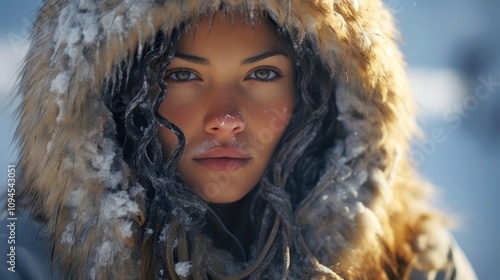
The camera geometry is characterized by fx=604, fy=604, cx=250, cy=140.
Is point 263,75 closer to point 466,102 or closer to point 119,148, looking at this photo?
point 119,148

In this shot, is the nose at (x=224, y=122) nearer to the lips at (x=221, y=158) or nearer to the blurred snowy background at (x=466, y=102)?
the lips at (x=221, y=158)

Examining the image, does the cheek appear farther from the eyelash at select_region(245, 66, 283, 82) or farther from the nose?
the eyelash at select_region(245, 66, 283, 82)

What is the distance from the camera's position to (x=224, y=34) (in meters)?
1.34

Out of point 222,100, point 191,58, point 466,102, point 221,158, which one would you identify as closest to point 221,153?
point 221,158

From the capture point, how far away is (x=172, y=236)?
4.24ft

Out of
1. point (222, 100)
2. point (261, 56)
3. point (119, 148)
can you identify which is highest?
point (261, 56)

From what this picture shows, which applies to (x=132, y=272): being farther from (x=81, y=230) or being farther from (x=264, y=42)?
(x=264, y=42)

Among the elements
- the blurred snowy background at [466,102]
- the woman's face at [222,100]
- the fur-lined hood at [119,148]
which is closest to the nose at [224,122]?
the woman's face at [222,100]

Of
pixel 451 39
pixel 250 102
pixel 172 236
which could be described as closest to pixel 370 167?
pixel 250 102

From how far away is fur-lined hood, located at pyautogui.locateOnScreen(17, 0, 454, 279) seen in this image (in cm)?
118

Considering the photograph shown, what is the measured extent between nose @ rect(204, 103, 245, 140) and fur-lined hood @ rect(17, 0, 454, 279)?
21cm

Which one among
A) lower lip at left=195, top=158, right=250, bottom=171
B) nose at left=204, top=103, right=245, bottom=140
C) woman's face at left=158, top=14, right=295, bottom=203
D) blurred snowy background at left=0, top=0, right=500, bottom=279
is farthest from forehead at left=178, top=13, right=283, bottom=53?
blurred snowy background at left=0, top=0, right=500, bottom=279

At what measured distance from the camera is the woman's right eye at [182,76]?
1.36m

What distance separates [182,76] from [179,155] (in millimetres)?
179
